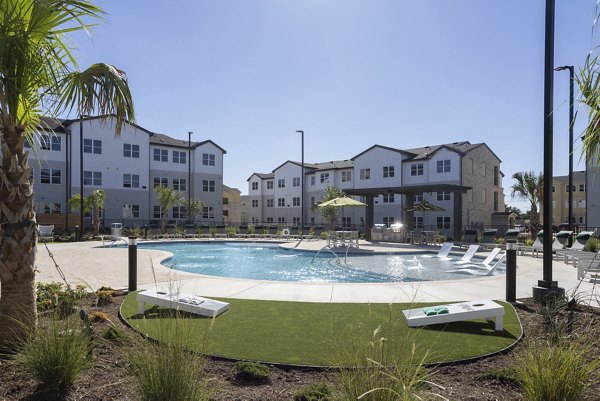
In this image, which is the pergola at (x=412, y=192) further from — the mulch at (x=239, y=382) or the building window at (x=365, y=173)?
the mulch at (x=239, y=382)

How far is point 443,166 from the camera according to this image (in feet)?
136

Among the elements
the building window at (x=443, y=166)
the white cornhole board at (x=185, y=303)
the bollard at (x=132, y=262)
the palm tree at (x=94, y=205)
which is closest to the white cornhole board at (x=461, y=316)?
the white cornhole board at (x=185, y=303)

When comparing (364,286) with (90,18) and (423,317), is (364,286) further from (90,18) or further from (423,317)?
(90,18)

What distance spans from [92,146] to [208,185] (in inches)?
525

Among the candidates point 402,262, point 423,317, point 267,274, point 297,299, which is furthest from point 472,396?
point 402,262

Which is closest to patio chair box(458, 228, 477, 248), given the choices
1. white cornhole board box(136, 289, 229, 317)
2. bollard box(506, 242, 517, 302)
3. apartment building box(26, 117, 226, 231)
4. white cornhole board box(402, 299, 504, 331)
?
bollard box(506, 242, 517, 302)

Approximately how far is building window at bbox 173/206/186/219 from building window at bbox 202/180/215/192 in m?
3.62

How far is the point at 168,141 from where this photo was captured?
48.5 metres

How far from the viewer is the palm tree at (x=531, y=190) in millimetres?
30167

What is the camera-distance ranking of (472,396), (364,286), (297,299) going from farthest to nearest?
(364,286) < (297,299) < (472,396)

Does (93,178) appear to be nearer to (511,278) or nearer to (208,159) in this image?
(208,159)

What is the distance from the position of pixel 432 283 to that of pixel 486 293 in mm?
1544

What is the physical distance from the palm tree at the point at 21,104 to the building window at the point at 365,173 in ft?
144

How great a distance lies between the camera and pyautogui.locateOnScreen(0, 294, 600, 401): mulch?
12.8ft
